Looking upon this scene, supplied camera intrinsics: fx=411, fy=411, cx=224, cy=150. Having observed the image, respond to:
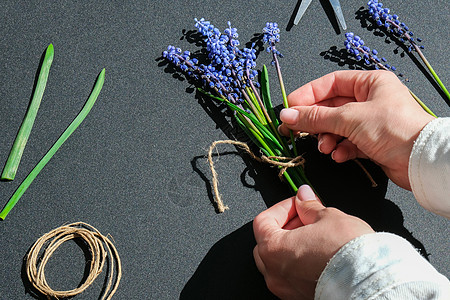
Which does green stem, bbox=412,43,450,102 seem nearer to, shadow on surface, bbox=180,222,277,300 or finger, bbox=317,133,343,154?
finger, bbox=317,133,343,154

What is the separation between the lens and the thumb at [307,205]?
3.34 ft

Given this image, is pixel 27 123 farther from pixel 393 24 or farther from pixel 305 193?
pixel 393 24

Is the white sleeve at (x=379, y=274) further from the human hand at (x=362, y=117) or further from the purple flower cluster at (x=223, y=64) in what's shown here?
the purple flower cluster at (x=223, y=64)

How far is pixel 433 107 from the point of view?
132 cm

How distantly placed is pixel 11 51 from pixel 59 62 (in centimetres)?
15

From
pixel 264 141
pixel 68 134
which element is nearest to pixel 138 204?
pixel 68 134

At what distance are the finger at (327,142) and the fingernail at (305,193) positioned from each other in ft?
0.41

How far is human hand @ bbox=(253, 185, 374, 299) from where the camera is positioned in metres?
0.90

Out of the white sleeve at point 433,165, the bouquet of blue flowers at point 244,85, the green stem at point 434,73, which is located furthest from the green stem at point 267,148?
the green stem at point 434,73

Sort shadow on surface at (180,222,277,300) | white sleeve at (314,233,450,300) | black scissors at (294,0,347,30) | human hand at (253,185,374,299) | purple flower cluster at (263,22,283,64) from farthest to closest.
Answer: black scissors at (294,0,347,30)
purple flower cluster at (263,22,283,64)
shadow on surface at (180,222,277,300)
human hand at (253,185,374,299)
white sleeve at (314,233,450,300)

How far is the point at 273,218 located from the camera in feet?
3.51

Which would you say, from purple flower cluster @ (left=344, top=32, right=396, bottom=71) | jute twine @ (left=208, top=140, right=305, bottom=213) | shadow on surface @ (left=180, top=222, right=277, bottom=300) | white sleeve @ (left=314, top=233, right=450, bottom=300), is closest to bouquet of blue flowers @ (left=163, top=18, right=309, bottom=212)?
jute twine @ (left=208, top=140, right=305, bottom=213)

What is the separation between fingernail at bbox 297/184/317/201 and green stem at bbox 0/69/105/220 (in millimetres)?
658

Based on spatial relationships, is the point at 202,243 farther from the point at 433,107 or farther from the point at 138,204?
the point at 433,107
